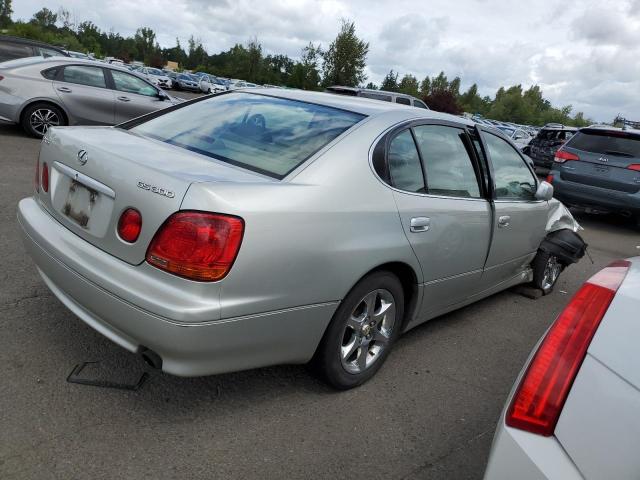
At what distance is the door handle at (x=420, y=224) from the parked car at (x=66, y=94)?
8.11m

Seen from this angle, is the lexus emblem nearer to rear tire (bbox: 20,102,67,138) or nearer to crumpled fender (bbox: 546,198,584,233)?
crumpled fender (bbox: 546,198,584,233)

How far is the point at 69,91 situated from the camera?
9273 mm

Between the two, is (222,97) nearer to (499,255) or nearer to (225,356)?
(225,356)

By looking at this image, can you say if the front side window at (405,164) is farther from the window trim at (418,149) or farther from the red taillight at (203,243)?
the red taillight at (203,243)

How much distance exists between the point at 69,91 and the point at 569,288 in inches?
327

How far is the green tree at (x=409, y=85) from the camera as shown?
211 ft

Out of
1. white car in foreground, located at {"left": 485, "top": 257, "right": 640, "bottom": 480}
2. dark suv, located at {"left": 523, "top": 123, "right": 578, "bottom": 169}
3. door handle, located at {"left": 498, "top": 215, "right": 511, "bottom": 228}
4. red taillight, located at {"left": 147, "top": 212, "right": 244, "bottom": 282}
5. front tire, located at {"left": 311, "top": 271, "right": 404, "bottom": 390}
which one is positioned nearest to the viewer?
white car in foreground, located at {"left": 485, "top": 257, "right": 640, "bottom": 480}

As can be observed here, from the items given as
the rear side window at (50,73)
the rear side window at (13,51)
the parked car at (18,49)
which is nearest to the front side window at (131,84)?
the rear side window at (50,73)

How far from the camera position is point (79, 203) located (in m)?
2.62

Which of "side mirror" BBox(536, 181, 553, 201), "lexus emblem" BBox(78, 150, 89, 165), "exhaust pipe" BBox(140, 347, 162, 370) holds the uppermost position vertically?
"side mirror" BBox(536, 181, 553, 201)

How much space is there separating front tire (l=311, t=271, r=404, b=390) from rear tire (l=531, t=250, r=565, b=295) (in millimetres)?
2210

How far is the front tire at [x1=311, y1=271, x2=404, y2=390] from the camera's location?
2727mm

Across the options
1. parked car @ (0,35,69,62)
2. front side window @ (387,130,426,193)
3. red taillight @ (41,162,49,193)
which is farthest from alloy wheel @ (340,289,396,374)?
parked car @ (0,35,69,62)

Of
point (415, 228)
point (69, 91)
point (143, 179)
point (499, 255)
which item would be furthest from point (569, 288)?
point (69, 91)
